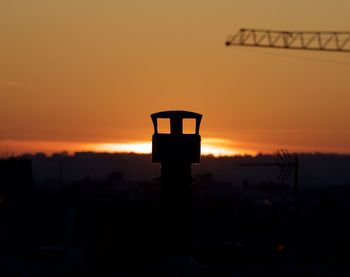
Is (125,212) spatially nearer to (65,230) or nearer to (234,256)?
(234,256)

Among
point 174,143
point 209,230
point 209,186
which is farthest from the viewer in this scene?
point 209,186

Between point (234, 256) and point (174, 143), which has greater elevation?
point (174, 143)

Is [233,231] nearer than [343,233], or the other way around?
[343,233]

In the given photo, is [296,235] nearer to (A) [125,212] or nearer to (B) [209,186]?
(A) [125,212]

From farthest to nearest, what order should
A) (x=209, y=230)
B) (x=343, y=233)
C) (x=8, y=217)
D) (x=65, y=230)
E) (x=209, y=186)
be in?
(x=209, y=186) < (x=209, y=230) < (x=65, y=230) < (x=343, y=233) < (x=8, y=217)

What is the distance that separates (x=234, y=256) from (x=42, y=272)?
34.0ft

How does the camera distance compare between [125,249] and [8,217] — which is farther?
[8,217]

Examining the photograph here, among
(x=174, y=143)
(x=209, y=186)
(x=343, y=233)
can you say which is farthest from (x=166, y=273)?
(x=209, y=186)

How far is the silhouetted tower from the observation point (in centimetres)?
2781

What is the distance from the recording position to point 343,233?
6200 centimetres

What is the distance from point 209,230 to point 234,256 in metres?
39.8

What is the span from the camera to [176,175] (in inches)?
1120

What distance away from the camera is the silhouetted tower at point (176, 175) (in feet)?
91.2

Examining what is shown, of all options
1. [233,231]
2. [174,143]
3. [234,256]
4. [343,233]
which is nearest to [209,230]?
[233,231]
